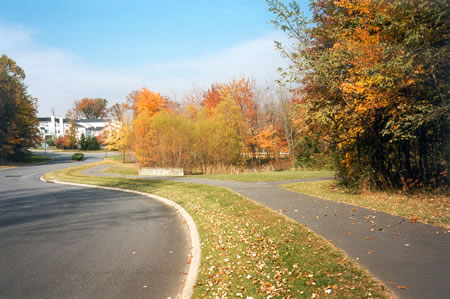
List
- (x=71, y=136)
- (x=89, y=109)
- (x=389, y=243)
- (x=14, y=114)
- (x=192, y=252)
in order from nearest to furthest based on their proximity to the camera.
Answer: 1. (x=389, y=243)
2. (x=192, y=252)
3. (x=14, y=114)
4. (x=71, y=136)
5. (x=89, y=109)

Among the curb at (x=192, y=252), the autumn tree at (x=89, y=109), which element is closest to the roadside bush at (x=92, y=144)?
the autumn tree at (x=89, y=109)

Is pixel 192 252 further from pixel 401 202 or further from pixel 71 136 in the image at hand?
pixel 71 136

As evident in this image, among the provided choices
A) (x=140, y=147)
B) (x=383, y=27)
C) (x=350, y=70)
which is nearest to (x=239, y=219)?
(x=350, y=70)

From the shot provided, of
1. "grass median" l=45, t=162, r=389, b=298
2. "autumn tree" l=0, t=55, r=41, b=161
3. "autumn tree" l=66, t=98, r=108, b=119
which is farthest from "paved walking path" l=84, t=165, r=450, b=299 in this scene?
"autumn tree" l=66, t=98, r=108, b=119

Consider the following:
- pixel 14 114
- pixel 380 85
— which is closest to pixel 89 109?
pixel 14 114

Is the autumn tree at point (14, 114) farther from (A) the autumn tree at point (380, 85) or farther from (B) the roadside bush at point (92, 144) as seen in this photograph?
(A) the autumn tree at point (380, 85)

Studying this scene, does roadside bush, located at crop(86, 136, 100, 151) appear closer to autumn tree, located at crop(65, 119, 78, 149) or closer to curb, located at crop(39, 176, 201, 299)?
autumn tree, located at crop(65, 119, 78, 149)

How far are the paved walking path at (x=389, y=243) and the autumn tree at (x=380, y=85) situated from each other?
10.6 feet

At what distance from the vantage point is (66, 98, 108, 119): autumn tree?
418 ft

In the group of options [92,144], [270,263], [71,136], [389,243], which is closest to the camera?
[270,263]

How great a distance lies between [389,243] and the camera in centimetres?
629

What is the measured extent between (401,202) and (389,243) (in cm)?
461

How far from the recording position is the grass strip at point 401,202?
26.9 feet

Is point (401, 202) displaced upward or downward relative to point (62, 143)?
downward
